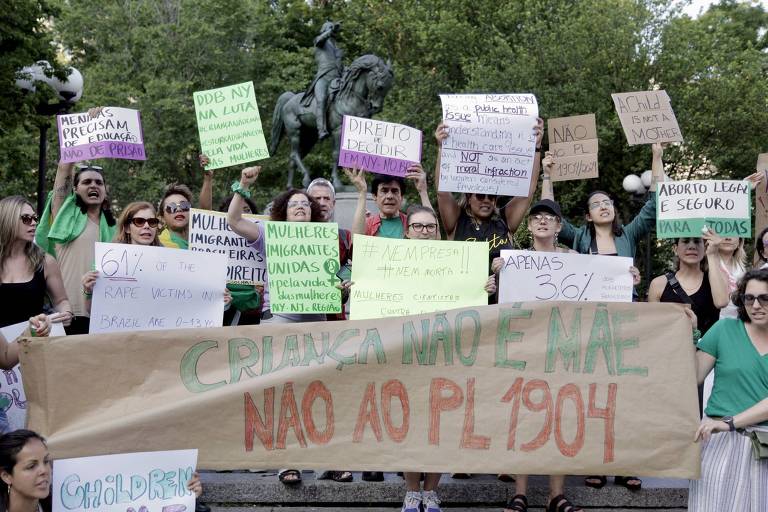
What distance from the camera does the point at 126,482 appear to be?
4332 mm

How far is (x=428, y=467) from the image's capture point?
4.86 meters

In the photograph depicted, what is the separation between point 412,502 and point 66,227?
2777 mm

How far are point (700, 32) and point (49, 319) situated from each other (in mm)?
24176

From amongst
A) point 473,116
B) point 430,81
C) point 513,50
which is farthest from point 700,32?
point 473,116

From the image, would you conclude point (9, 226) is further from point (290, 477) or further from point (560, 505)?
point (560, 505)

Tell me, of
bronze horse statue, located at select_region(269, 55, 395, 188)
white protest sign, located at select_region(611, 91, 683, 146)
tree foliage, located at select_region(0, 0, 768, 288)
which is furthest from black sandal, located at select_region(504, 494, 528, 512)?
tree foliage, located at select_region(0, 0, 768, 288)

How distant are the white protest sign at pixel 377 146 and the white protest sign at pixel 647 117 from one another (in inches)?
76.8

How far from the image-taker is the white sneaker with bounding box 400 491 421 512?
520cm

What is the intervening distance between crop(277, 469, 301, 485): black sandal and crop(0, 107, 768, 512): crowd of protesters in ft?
0.04

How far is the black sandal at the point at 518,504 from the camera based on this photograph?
17.3 ft

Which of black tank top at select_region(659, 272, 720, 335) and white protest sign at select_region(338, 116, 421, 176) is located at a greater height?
white protest sign at select_region(338, 116, 421, 176)

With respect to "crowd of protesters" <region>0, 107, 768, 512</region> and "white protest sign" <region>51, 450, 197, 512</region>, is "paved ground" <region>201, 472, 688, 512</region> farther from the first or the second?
"white protest sign" <region>51, 450, 197, 512</region>

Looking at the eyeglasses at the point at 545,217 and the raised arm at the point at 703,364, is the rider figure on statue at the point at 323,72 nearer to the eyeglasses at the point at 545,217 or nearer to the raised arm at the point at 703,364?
the eyeglasses at the point at 545,217

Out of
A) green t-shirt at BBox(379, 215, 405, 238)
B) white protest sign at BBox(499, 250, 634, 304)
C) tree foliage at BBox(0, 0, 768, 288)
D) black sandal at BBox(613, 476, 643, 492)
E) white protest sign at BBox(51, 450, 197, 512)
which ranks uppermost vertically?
tree foliage at BBox(0, 0, 768, 288)
